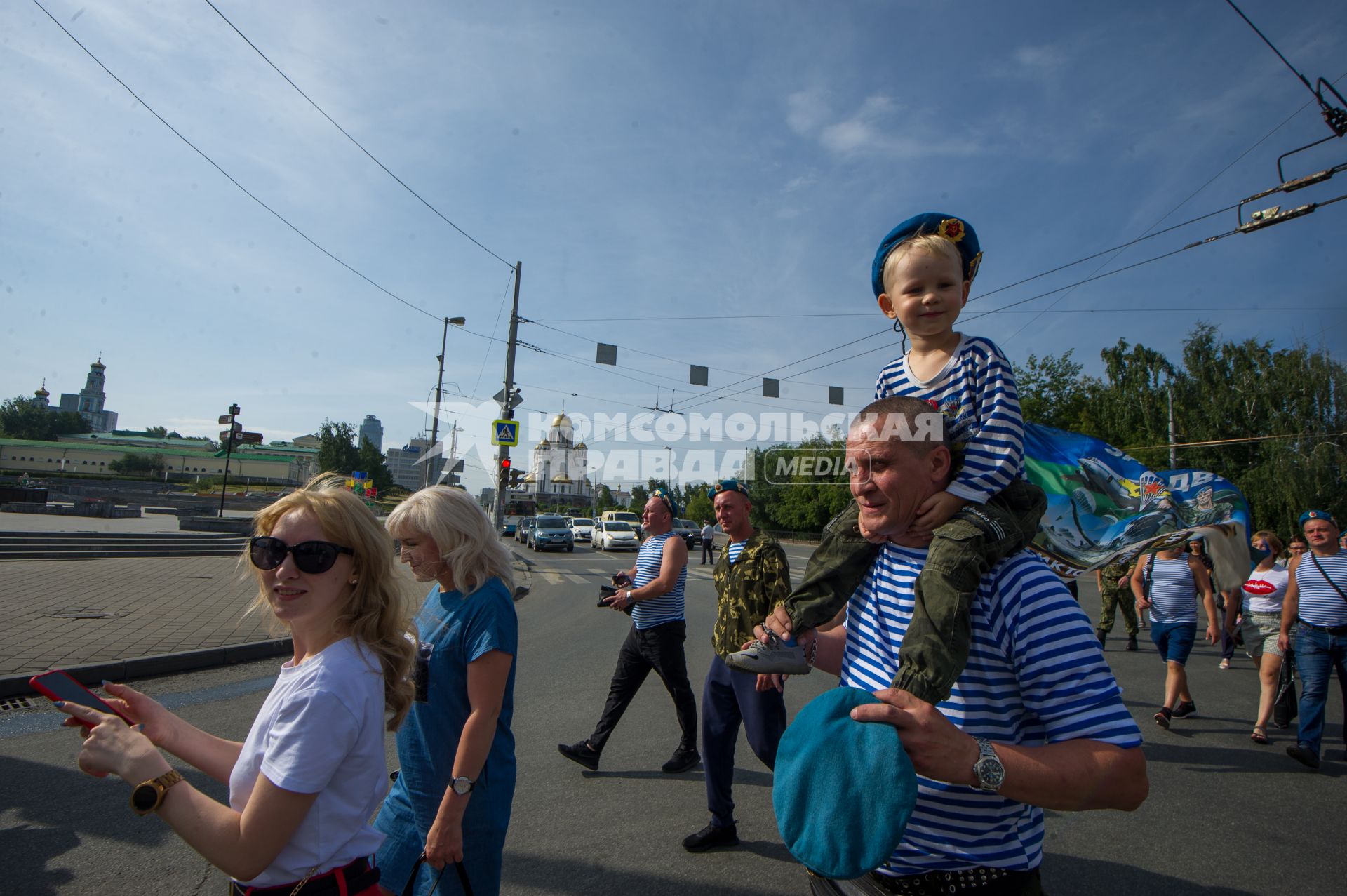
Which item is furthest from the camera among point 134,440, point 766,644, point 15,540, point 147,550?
point 134,440

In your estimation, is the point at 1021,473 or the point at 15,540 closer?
the point at 1021,473

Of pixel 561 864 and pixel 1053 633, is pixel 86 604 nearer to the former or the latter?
pixel 561 864

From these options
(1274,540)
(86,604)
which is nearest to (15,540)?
(86,604)

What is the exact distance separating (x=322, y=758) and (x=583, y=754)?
3.69 metres

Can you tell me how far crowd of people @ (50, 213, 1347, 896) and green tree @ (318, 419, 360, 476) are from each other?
3082 inches

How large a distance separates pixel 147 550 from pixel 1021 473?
81.6 ft

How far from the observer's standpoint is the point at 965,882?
143cm

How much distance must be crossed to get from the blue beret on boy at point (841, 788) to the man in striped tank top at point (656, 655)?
3900mm

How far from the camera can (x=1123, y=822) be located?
14.4 ft

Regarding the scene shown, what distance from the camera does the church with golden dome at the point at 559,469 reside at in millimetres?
60000

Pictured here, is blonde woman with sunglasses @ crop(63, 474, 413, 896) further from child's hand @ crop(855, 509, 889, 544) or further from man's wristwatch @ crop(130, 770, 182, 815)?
child's hand @ crop(855, 509, 889, 544)

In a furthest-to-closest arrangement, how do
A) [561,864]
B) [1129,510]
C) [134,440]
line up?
1. [134,440]
2. [1129,510]
3. [561,864]

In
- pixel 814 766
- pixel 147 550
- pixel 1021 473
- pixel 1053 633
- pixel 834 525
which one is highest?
pixel 1021 473

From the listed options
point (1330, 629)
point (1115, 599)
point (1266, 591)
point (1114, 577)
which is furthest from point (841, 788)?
point (1115, 599)
